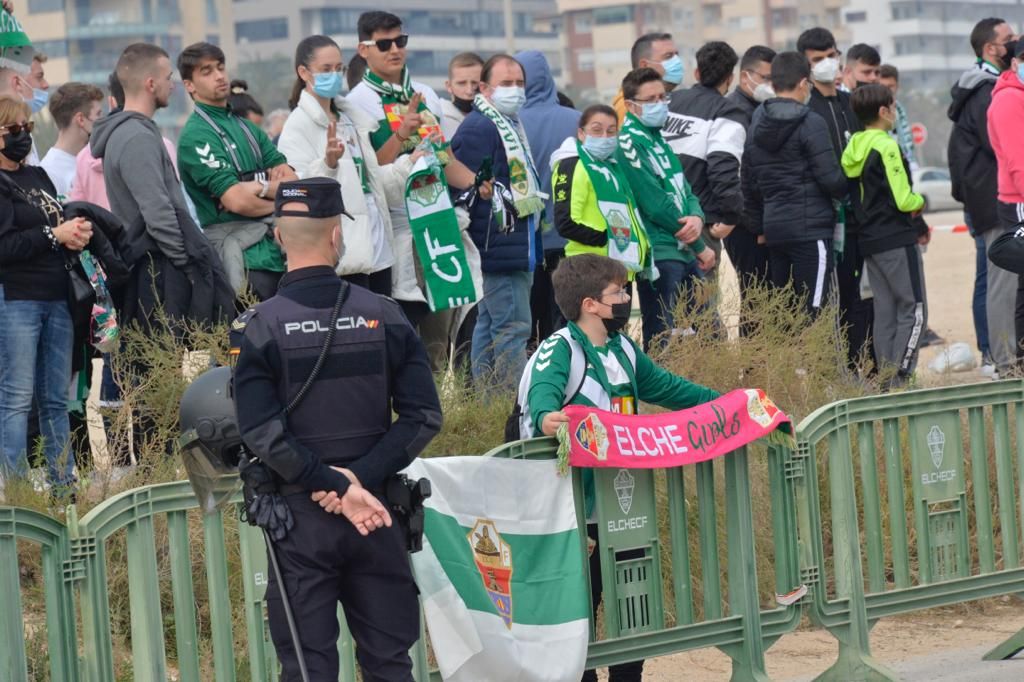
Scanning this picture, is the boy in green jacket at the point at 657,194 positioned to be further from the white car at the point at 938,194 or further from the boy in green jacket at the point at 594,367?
the white car at the point at 938,194

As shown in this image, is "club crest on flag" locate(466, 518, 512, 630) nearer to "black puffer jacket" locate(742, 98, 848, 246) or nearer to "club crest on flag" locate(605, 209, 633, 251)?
"club crest on flag" locate(605, 209, 633, 251)

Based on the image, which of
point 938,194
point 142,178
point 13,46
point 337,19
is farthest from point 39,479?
point 337,19

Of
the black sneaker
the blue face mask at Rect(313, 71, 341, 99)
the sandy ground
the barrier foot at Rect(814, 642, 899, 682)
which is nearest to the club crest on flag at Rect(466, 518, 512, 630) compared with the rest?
the barrier foot at Rect(814, 642, 899, 682)

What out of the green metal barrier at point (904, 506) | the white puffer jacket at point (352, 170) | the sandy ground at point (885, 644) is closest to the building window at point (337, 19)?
the white puffer jacket at point (352, 170)

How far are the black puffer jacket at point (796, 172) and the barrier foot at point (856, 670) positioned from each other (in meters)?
4.84

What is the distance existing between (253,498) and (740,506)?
2189 mm

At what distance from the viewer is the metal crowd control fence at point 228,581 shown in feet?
17.1

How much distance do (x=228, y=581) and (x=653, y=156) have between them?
211 inches

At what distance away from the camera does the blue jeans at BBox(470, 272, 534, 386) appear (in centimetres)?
994

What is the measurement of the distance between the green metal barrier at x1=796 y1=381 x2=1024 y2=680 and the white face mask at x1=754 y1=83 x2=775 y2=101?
5143 mm

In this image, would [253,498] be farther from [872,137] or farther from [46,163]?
[872,137]

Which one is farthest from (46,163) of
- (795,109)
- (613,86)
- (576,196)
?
(613,86)

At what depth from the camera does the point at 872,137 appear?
1134 cm

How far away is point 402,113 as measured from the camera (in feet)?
32.3
